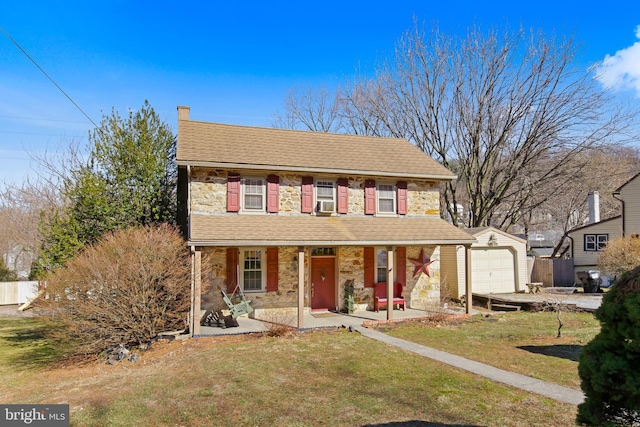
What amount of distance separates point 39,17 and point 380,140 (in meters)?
13.1

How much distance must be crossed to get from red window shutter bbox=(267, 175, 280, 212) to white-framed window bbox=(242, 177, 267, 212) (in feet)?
0.53

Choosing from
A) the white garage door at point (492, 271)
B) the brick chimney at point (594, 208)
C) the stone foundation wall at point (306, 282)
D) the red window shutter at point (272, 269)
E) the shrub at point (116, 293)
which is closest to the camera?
the shrub at point (116, 293)

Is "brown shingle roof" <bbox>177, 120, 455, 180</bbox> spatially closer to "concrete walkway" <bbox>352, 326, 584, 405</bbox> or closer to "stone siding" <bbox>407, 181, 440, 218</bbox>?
"stone siding" <bbox>407, 181, 440, 218</bbox>

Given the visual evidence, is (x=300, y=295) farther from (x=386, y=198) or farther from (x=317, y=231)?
(x=386, y=198)

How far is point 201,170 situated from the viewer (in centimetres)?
1398

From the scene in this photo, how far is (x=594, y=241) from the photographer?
23672mm

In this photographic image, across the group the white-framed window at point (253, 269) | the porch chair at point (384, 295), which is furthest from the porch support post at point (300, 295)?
the porch chair at point (384, 295)

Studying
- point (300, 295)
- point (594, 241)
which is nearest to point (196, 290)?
point (300, 295)

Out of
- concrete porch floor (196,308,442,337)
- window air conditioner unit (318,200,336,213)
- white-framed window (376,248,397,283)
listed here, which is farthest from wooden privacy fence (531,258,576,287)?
window air conditioner unit (318,200,336,213)

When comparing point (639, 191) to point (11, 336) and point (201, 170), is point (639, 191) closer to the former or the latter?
point (201, 170)

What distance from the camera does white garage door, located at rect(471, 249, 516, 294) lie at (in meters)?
18.7

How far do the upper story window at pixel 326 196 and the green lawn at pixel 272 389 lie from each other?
523cm

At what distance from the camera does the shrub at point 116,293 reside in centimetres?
1004

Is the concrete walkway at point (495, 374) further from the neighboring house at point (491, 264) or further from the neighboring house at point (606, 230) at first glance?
the neighboring house at point (606, 230)
